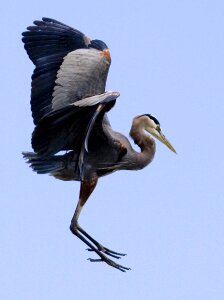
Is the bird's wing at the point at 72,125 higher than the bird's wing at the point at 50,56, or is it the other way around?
the bird's wing at the point at 50,56

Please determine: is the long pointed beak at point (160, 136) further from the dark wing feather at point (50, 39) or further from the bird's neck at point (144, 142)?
the dark wing feather at point (50, 39)

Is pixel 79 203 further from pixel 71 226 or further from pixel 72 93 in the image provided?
pixel 72 93

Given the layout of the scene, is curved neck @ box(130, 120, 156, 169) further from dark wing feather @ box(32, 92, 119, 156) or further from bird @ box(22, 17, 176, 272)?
dark wing feather @ box(32, 92, 119, 156)

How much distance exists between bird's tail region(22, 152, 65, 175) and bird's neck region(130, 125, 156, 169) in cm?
119

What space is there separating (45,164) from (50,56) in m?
1.63

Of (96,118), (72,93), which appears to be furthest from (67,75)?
(96,118)

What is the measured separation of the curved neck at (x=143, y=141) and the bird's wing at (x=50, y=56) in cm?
89

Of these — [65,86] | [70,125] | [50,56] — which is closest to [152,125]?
[65,86]

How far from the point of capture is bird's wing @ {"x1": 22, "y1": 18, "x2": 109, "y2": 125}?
656 inches

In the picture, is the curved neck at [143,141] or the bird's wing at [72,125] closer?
the bird's wing at [72,125]

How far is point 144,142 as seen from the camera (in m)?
17.2

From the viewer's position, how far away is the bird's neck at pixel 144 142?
17.2 meters

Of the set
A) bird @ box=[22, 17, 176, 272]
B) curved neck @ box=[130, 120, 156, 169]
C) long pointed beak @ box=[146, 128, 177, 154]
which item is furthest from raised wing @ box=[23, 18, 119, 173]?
long pointed beak @ box=[146, 128, 177, 154]

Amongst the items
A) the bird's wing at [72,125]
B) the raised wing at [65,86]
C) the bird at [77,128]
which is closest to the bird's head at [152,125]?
the bird at [77,128]
